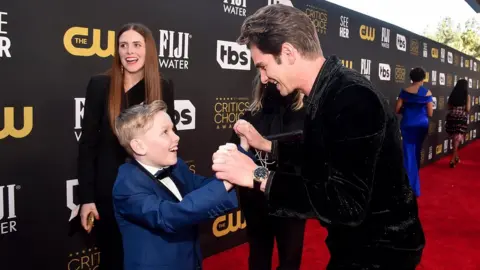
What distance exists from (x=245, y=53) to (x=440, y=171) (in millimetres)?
5399

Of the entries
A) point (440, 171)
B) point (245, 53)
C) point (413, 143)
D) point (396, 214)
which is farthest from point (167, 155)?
point (440, 171)

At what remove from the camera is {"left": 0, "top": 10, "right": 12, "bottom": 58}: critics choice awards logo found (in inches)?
83.1

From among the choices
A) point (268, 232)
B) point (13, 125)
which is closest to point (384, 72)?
point (268, 232)

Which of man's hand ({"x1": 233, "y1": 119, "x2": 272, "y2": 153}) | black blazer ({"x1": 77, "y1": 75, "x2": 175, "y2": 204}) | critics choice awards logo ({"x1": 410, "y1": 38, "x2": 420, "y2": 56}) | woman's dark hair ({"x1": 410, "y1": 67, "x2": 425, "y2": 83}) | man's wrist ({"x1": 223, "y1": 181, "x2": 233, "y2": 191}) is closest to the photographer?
man's wrist ({"x1": 223, "y1": 181, "x2": 233, "y2": 191})

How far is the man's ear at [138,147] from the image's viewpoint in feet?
5.39

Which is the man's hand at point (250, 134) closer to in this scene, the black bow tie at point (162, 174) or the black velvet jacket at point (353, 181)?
the black bow tie at point (162, 174)

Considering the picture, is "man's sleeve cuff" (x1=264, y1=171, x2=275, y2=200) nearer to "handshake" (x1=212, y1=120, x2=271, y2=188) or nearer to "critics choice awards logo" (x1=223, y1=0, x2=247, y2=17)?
"handshake" (x1=212, y1=120, x2=271, y2=188)

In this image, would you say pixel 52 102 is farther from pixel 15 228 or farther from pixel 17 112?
pixel 15 228

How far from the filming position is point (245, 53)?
374 cm

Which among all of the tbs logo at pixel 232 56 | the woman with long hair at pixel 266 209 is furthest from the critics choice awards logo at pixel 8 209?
the tbs logo at pixel 232 56

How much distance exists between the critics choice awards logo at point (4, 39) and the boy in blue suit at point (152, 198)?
0.85m

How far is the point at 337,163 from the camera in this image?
3.61 ft

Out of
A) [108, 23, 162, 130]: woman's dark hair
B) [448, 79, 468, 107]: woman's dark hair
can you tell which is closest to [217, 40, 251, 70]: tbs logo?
[108, 23, 162, 130]: woman's dark hair

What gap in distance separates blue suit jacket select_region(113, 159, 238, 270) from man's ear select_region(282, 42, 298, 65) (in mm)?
421
